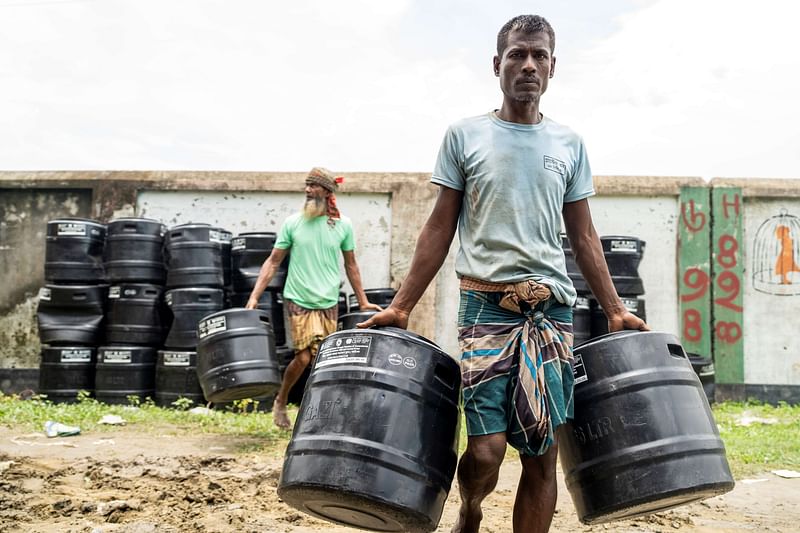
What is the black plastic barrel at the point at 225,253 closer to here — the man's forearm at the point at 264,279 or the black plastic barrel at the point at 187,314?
the black plastic barrel at the point at 187,314

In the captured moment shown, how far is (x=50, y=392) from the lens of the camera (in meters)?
7.34

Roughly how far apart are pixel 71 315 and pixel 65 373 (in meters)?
0.66

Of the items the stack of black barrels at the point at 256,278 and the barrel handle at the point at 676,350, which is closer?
the barrel handle at the point at 676,350

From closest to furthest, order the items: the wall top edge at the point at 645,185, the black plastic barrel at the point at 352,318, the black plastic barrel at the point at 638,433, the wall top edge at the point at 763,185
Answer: the black plastic barrel at the point at 638,433 → the black plastic barrel at the point at 352,318 → the wall top edge at the point at 763,185 → the wall top edge at the point at 645,185

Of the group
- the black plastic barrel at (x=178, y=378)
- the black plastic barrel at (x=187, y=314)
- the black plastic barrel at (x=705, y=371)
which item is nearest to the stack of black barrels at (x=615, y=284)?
the black plastic barrel at (x=705, y=371)

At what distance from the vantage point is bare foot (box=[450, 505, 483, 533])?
2770 millimetres

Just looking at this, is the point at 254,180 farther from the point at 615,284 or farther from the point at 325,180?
the point at 615,284

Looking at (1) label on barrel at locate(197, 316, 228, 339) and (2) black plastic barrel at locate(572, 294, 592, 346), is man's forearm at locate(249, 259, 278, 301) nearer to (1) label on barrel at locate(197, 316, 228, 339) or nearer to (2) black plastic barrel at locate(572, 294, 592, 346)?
(1) label on barrel at locate(197, 316, 228, 339)

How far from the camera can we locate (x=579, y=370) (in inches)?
103

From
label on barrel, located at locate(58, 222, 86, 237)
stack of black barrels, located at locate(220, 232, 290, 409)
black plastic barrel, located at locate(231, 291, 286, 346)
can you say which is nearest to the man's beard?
stack of black barrels, located at locate(220, 232, 290, 409)

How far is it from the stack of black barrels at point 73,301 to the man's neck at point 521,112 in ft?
20.5

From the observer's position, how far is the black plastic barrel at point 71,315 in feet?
24.6

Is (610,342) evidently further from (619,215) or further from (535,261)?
(619,215)

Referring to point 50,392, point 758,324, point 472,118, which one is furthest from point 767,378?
point 50,392
